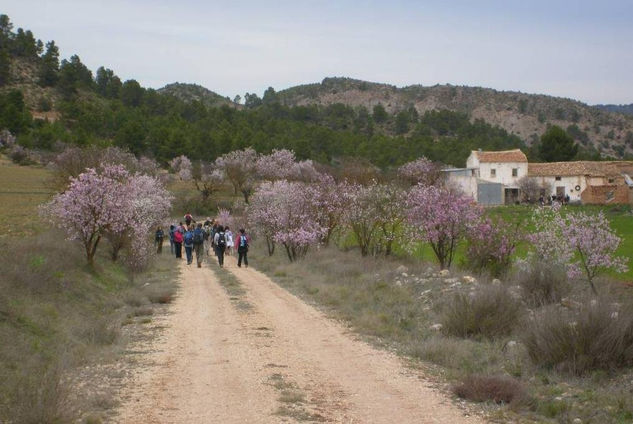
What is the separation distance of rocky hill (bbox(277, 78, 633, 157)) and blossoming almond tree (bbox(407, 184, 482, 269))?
467 ft

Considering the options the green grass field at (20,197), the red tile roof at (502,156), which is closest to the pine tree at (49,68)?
the green grass field at (20,197)

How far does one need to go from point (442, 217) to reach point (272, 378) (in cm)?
1496

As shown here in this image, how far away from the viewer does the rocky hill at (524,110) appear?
162 meters

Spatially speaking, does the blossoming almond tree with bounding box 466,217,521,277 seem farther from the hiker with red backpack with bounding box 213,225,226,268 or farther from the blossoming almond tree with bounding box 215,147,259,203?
the blossoming almond tree with bounding box 215,147,259,203

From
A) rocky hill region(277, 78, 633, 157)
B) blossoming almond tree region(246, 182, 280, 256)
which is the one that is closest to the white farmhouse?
blossoming almond tree region(246, 182, 280, 256)

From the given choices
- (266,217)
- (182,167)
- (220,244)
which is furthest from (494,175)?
(220,244)

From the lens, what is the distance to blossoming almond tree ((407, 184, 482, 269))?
928 inches

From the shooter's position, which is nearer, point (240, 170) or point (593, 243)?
point (593, 243)

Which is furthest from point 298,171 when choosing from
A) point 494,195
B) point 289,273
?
point 289,273

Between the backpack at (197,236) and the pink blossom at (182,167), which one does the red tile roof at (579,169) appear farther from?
the backpack at (197,236)

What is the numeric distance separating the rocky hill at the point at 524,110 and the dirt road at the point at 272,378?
509 ft

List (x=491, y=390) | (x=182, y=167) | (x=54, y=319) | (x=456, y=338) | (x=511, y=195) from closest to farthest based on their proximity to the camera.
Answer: (x=491, y=390) → (x=456, y=338) → (x=54, y=319) → (x=182, y=167) → (x=511, y=195)

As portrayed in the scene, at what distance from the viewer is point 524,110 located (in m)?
178

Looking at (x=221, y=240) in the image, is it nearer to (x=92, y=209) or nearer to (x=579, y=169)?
(x=92, y=209)
